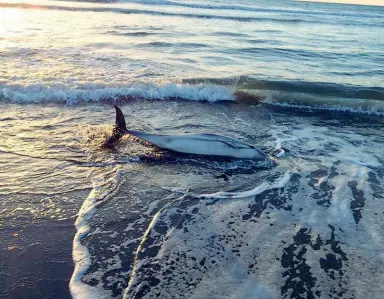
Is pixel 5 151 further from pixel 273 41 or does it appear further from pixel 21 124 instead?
pixel 273 41

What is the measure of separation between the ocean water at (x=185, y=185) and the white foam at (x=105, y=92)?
0.04 metres

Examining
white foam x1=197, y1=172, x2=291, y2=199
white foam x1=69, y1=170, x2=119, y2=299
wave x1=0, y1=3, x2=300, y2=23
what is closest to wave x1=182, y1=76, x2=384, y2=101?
white foam x1=197, y1=172, x2=291, y2=199

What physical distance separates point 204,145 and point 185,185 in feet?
3.41

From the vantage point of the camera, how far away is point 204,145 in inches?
252

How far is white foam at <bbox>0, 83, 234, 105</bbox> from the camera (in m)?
9.34

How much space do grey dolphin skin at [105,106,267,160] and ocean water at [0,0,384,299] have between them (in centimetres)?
15

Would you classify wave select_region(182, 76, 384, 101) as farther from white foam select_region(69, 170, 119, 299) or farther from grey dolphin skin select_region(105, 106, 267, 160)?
white foam select_region(69, 170, 119, 299)

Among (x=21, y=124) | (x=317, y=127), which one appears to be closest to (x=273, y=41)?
(x=317, y=127)

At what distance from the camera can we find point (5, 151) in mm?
6250

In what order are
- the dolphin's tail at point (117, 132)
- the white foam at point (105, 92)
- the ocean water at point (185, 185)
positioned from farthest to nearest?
the white foam at point (105, 92)
the dolphin's tail at point (117, 132)
the ocean water at point (185, 185)

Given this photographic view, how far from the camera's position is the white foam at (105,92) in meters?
9.34

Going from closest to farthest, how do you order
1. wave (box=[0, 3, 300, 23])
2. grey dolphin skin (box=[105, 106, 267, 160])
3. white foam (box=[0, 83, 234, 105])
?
grey dolphin skin (box=[105, 106, 267, 160]) → white foam (box=[0, 83, 234, 105]) → wave (box=[0, 3, 300, 23])

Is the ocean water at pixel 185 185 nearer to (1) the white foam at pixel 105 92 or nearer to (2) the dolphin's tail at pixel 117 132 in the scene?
(1) the white foam at pixel 105 92

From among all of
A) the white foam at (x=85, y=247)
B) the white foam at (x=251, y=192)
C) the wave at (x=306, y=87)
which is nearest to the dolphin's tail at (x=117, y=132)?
the white foam at (x=85, y=247)
